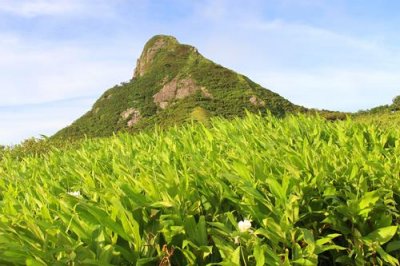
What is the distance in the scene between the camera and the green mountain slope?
43.1 m

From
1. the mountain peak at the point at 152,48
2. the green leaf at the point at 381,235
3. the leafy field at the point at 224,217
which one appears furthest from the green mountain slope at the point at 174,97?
the green leaf at the point at 381,235

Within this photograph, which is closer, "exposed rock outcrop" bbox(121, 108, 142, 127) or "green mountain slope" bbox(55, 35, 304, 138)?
"green mountain slope" bbox(55, 35, 304, 138)

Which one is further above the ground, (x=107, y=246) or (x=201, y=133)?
(x=201, y=133)

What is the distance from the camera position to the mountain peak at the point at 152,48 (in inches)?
2504

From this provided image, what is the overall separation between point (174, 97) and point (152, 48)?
16981 mm

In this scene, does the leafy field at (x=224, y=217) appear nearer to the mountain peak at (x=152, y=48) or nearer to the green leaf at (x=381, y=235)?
the green leaf at (x=381, y=235)

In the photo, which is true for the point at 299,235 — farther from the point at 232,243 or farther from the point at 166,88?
the point at 166,88

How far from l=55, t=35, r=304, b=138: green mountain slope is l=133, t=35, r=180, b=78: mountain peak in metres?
0.17

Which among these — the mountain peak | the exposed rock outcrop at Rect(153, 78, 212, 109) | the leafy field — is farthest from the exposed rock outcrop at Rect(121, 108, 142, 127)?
the leafy field

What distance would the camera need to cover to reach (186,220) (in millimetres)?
3016

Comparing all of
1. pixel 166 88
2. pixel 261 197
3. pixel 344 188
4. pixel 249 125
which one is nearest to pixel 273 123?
pixel 249 125

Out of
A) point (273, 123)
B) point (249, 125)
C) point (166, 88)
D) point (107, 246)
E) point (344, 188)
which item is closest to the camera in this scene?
point (107, 246)

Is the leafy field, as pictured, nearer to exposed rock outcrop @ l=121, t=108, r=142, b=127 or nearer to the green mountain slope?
the green mountain slope

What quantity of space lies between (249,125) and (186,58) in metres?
53.3
